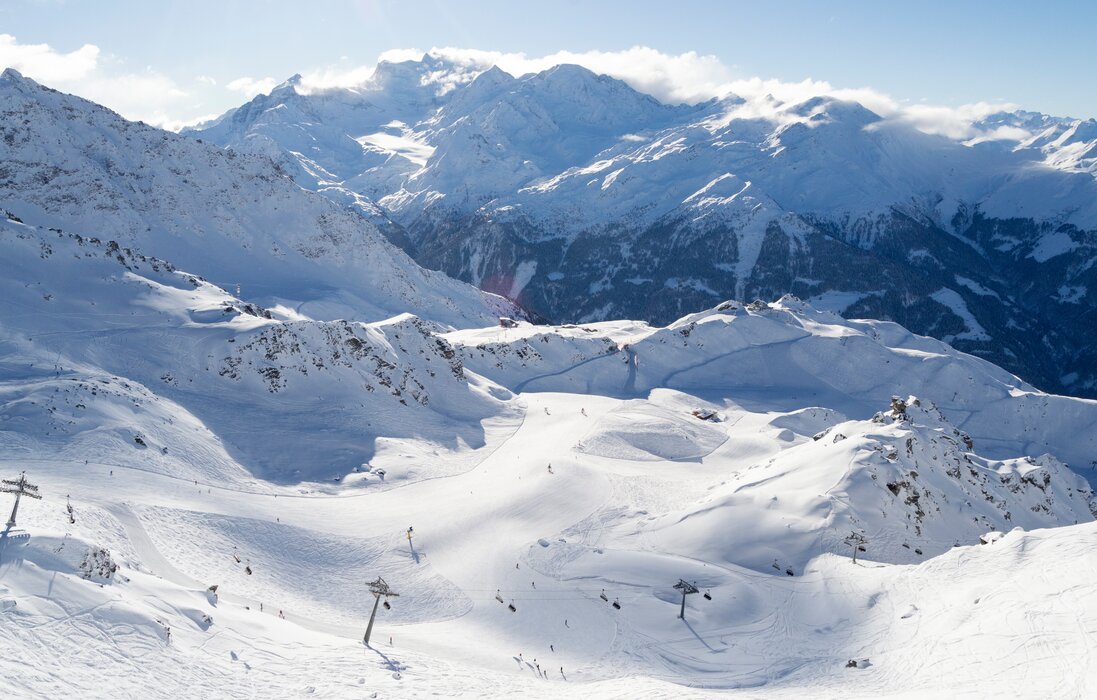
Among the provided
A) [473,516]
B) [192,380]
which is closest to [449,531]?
[473,516]

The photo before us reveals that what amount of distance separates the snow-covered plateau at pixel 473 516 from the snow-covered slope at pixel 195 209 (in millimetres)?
2906

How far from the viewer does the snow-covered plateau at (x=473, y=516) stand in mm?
31672

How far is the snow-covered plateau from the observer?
104 ft

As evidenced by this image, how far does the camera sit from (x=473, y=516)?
5825cm

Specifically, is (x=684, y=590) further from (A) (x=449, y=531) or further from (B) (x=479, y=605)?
(A) (x=449, y=531)

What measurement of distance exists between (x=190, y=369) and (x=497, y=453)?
3261 cm

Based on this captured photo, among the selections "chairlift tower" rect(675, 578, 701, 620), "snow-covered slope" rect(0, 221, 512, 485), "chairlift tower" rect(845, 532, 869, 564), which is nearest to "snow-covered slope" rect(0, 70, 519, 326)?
"snow-covered slope" rect(0, 221, 512, 485)

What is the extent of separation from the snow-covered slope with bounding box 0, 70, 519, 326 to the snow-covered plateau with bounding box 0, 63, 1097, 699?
9.54 ft

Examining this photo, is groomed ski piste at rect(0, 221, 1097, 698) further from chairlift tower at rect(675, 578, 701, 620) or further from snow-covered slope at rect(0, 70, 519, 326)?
snow-covered slope at rect(0, 70, 519, 326)

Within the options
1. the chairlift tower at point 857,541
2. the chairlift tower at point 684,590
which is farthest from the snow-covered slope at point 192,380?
the chairlift tower at point 857,541

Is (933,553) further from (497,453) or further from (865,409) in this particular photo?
(865,409)

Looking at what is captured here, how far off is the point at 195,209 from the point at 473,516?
106 m

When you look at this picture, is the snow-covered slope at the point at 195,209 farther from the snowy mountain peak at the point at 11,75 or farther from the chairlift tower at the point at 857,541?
the chairlift tower at the point at 857,541

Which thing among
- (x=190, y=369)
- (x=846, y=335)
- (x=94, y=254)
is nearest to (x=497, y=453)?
(x=190, y=369)
